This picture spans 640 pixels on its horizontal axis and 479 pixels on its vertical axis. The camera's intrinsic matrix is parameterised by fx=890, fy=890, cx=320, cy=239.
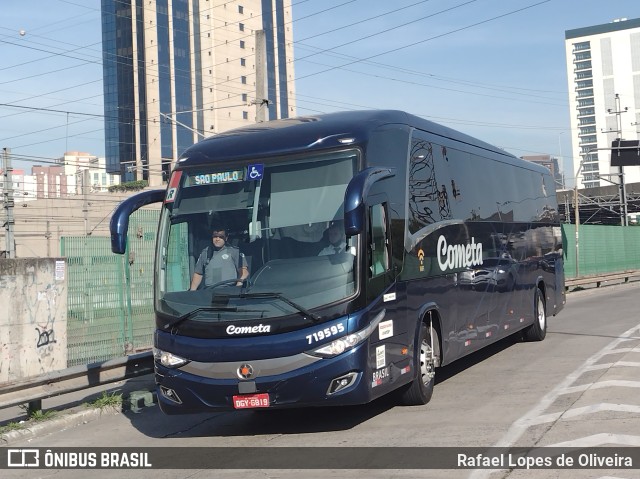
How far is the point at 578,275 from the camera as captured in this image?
126 ft

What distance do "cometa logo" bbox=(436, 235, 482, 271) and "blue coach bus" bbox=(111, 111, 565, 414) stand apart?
240 millimetres

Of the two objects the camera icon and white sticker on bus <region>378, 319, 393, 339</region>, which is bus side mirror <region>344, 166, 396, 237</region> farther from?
the camera icon

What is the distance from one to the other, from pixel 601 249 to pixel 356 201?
36940 mm

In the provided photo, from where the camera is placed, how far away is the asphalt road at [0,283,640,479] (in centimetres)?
793

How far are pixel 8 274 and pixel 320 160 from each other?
650 cm

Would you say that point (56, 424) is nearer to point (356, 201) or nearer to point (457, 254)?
point (356, 201)

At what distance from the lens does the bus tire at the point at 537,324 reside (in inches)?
668

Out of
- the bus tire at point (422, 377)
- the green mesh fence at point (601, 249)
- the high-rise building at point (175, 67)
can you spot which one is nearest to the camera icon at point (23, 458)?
the bus tire at point (422, 377)

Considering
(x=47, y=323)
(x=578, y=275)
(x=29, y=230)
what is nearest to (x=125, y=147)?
(x=29, y=230)

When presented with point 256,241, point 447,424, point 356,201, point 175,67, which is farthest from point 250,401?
point 175,67

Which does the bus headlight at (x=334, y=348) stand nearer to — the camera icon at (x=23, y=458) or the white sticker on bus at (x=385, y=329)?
the white sticker on bus at (x=385, y=329)

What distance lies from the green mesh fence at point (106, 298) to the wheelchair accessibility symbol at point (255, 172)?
6.46 m

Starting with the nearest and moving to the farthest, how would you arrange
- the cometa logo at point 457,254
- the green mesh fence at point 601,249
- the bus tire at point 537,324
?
the cometa logo at point 457,254 < the bus tire at point 537,324 < the green mesh fence at point 601,249

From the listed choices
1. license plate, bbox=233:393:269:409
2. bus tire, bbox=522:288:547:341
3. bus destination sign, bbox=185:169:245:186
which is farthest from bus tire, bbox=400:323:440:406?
bus tire, bbox=522:288:547:341
